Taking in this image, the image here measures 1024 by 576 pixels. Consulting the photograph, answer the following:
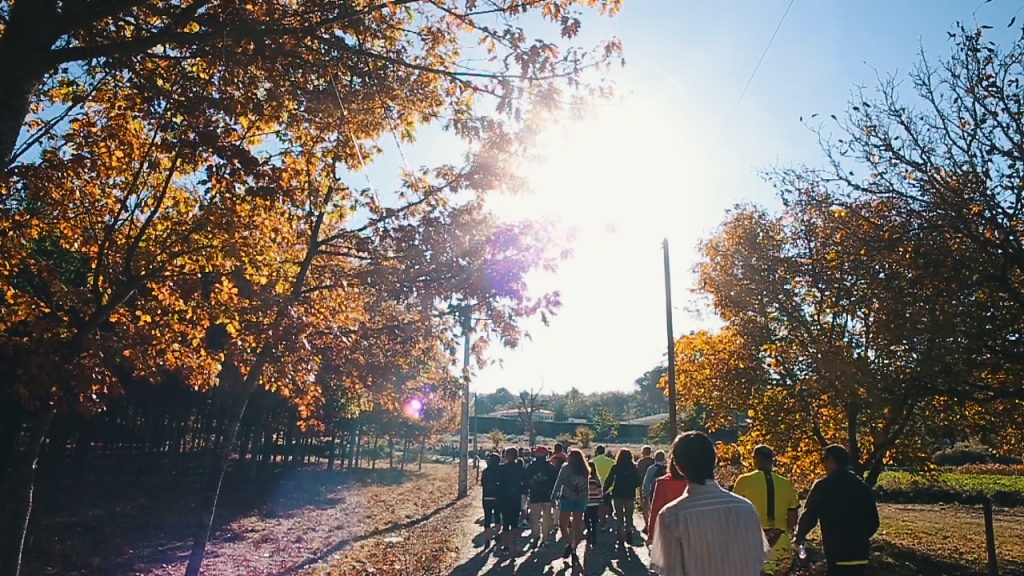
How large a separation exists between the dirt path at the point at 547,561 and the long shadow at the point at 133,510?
5.18m

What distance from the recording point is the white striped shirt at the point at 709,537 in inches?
144

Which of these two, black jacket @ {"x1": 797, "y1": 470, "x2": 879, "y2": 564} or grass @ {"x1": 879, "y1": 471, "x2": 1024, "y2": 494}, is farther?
grass @ {"x1": 879, "y1": 471, "x2": 1024, "y2": 494}

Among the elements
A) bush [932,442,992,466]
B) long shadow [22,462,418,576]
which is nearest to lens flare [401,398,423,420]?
long shadow [22,462,418,576]


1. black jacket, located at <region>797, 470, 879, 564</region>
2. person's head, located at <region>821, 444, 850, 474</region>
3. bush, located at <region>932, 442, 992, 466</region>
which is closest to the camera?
black jacket, located at <region>797, 470, 879, 564</region>

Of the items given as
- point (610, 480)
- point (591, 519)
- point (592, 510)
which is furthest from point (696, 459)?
point (591, 519)

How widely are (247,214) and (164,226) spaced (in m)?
1.49

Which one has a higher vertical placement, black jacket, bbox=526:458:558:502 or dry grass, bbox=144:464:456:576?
black jacket, bbox=526:458:558:502

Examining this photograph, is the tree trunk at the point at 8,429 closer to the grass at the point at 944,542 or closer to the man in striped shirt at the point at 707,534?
the man in striped shirt at the point at 707,534

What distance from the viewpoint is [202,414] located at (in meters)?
32.1

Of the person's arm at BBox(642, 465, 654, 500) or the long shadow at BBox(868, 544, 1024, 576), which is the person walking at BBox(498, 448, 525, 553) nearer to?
the person's arm at BBox(642, 465, 654, 500)

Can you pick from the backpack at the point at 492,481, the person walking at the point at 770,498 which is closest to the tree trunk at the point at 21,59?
the person walking at the point at 770,498

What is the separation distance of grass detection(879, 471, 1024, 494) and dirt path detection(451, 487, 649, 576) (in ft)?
70.7

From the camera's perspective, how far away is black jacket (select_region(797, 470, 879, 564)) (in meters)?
5.83

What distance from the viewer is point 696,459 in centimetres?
386
